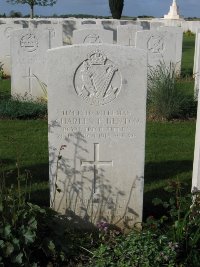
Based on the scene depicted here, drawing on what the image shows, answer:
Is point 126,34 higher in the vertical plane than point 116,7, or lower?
lower

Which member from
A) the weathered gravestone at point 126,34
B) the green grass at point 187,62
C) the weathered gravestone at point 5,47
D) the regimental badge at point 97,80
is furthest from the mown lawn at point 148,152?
the weathered gravestone at point 126,34

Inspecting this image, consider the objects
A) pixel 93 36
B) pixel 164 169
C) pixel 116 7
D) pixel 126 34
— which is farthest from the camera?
pixel 116 7


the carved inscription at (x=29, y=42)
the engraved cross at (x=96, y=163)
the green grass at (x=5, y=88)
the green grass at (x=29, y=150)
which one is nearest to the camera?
the engraved cross at (x=96, y=163)

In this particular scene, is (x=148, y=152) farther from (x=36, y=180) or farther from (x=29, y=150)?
(x=36, y=180)

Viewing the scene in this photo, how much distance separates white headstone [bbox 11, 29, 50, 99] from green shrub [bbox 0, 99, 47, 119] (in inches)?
25.5

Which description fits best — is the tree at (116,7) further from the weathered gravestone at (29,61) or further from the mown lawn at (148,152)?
the mown lawn at (148,152)

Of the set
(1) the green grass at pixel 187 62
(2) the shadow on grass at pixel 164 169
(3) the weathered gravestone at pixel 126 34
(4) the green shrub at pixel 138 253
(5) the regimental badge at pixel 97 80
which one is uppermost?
(3) the weathered gravestone at pixel 126 34

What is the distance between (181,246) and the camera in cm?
357

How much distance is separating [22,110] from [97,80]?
4.56 m

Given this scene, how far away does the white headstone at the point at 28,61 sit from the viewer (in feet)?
29.3

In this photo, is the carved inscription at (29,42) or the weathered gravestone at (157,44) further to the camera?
the weathered gravestone at (157,44)

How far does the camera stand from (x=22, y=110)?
27.3 ft

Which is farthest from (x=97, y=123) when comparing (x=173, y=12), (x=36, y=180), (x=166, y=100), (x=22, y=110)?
(x=173, y=12)

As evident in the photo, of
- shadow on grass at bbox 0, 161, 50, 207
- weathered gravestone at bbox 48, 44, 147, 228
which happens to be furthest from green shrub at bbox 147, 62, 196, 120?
weathered gravestone at bbox 48, 44, 147, 228
